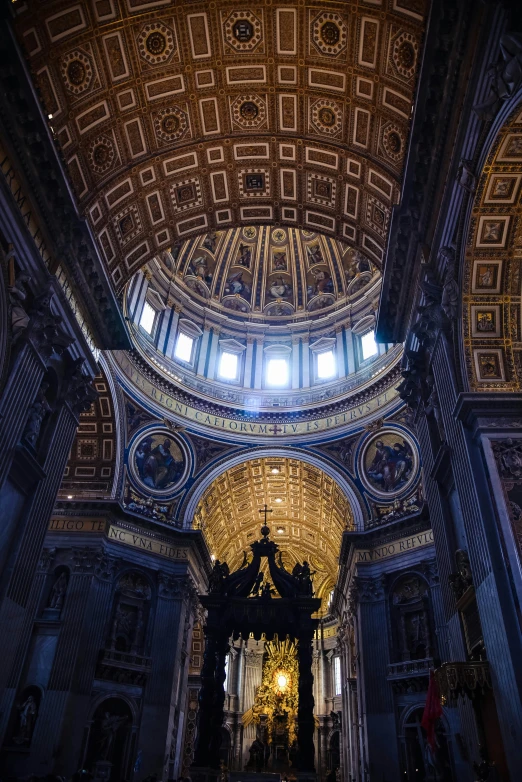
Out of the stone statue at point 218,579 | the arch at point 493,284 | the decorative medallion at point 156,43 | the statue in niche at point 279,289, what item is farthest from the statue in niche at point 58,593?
the statue in niche at point 279,289

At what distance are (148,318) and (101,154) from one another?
41.8 feet

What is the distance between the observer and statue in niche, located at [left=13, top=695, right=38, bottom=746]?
56.7 feet

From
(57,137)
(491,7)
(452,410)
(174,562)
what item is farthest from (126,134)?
(174,562)

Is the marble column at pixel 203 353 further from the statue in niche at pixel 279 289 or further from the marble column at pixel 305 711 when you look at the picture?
the marble column at pixel 305 711

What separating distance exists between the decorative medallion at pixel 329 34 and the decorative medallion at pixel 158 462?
1649 centimetres

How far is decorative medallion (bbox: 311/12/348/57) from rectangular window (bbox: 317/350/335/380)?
17367 mm

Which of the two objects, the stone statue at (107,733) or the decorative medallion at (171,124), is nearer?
the decorative medallion at (171,124)

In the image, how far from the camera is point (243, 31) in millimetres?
12969

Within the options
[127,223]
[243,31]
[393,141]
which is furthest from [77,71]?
[393,141]

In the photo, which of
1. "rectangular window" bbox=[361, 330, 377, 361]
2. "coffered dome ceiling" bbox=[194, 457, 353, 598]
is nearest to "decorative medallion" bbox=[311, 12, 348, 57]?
"rectangular window" bbox=[361, 330, 377, 361]

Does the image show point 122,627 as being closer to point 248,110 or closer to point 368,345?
point 368,345

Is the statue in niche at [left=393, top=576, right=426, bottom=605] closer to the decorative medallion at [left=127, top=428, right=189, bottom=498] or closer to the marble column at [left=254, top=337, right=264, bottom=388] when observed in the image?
the decorative medallion at [left=127, top=428, right=189, bottom=498]

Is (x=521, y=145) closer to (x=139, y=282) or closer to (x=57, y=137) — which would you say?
(x=57, y=137)

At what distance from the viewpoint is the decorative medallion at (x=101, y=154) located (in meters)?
13.8
